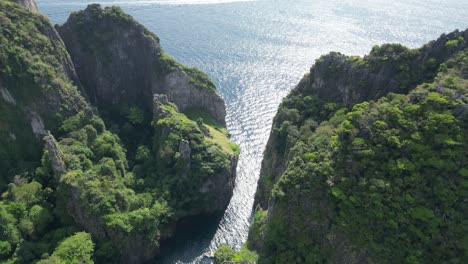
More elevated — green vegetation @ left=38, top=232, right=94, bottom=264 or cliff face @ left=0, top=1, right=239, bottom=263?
cliff face @ left=0, top=1, right=239, bottom=263

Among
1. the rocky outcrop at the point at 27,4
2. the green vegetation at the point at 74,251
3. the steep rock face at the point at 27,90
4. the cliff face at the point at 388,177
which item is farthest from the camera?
the rocky outcrop at the point at 27,4

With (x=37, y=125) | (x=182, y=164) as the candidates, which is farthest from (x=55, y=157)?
(x=182, y=164)

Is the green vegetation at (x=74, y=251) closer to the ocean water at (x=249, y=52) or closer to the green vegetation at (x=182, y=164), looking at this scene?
the ocean water at (x=249, y=52)

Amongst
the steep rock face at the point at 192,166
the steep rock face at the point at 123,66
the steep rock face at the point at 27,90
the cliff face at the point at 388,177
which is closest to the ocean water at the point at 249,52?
the steep rock face at the point at 192,166

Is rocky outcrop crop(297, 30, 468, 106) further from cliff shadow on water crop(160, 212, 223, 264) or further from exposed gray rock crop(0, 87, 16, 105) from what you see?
exposed gray rock crop(0, 87, 16, 105)

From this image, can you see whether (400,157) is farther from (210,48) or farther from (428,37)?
(428,37)

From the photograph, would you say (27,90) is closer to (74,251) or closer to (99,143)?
(99,143)

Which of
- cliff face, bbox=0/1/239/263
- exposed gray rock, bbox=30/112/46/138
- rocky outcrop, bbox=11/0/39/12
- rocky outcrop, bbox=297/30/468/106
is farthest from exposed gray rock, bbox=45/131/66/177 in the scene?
rocky outcrop, bbox=297/30/468/106
